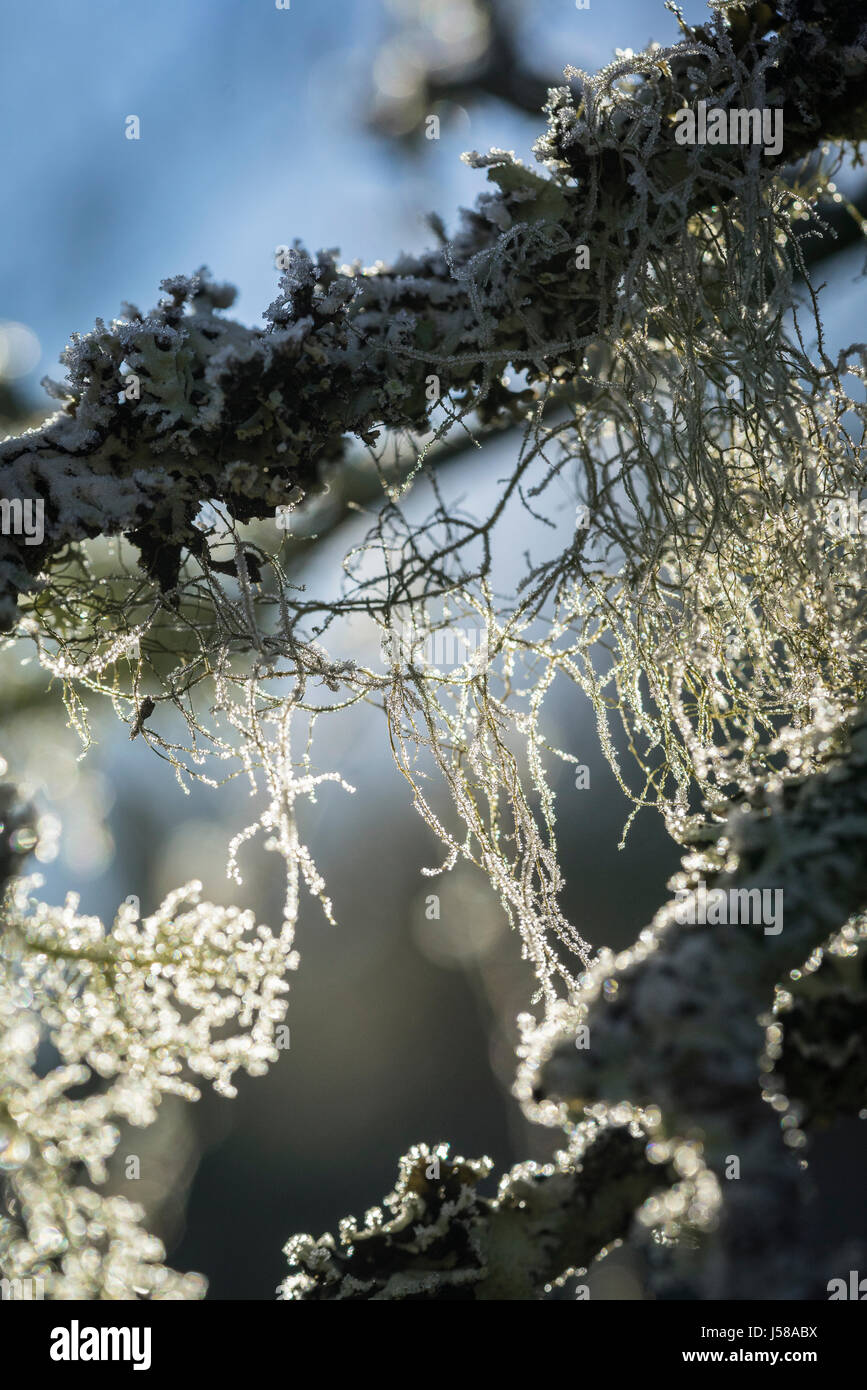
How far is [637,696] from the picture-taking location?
595 millimetres

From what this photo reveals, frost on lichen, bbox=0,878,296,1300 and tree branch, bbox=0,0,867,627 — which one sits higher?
tree branch, bbox=0,0,867,627

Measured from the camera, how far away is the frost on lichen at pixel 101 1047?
1.40ft

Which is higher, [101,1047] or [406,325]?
[406,325]

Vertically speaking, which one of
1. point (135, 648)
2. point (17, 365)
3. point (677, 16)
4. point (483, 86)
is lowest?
point (135, 648)

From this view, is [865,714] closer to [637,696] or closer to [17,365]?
[637,696]

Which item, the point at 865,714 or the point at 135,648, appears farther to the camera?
the point at 135,648

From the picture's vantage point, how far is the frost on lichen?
43 cm

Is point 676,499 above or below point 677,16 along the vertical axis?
below

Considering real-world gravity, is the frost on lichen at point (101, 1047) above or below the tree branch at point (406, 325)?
below

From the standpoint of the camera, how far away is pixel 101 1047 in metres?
0.52
